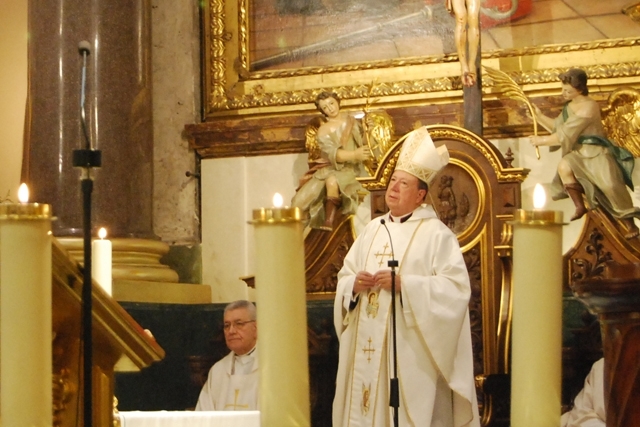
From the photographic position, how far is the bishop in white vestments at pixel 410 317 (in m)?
5.23

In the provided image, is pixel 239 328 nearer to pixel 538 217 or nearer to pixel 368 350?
pixel 368 350

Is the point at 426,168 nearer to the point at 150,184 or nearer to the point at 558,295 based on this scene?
the point at 150,184

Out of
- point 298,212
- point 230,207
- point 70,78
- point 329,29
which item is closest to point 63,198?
point 70,78

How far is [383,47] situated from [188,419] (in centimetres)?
525

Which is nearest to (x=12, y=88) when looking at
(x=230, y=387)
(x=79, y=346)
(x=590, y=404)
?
(x=230, y=387)

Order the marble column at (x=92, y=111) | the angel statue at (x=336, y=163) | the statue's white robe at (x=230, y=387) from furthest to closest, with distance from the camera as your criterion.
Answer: the angel statue at (x=336, y=163), the marble column at (x=92, y=111), the statue's white robe at (x=230, y=387)

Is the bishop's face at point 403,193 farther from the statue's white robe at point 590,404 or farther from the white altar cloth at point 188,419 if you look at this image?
the white altar cloth at point 188,419

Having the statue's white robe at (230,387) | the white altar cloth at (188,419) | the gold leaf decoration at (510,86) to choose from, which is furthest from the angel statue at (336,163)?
the white altar cloth at (188,419)

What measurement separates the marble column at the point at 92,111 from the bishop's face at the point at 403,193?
2531mm

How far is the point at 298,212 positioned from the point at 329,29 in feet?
23.7

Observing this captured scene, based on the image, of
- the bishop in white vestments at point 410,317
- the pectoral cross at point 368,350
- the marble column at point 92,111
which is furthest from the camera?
the marble column at point 92,111

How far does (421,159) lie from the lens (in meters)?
5.59

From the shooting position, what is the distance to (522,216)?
1.48 meters

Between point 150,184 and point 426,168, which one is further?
point 150,184
